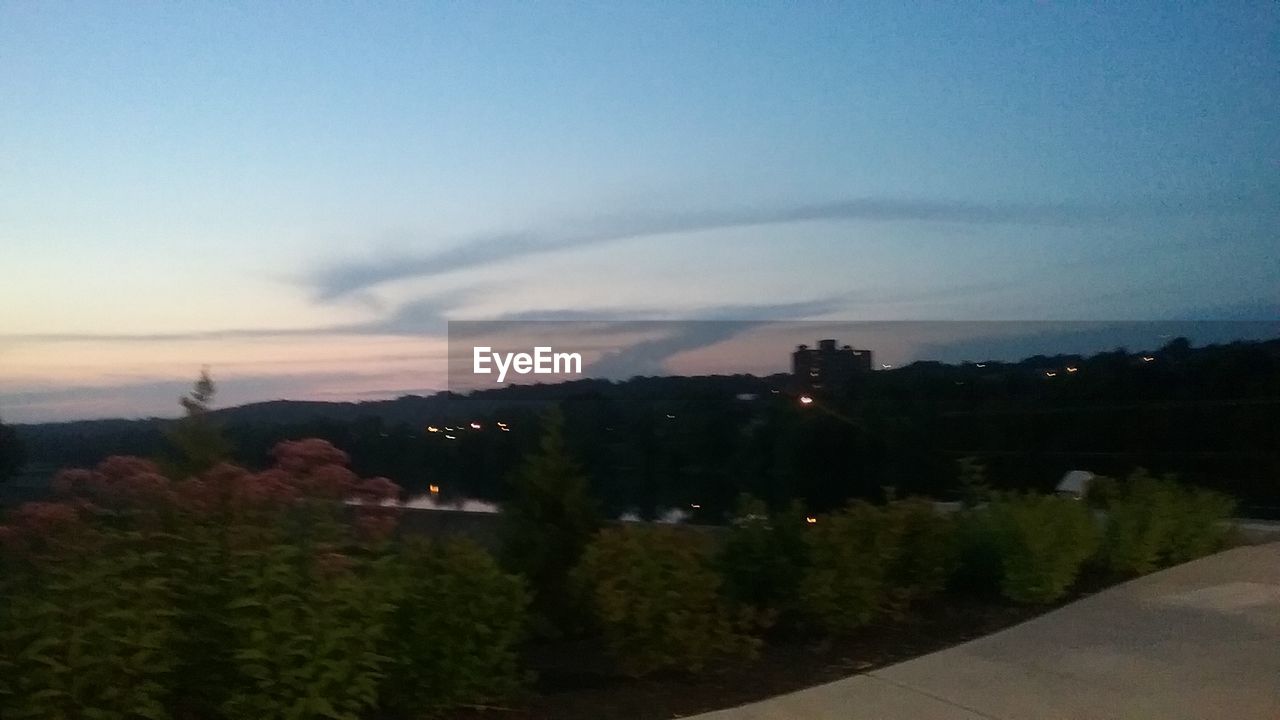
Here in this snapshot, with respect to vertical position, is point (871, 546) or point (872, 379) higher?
point (872, 379)

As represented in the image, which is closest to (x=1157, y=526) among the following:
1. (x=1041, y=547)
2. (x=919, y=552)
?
(x=1041, y=547)

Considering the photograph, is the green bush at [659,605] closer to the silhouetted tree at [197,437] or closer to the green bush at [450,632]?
the green bush at [450,632]

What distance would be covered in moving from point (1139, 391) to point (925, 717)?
12.7 metres

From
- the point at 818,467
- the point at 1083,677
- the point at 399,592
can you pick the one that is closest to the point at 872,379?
the point at 818,467

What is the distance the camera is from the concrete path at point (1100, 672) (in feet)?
20.7

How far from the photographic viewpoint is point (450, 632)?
607cm

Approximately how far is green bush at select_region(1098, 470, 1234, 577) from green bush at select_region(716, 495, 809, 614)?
9.89ft

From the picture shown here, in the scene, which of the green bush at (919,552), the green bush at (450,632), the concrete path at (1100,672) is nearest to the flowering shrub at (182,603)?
the green bush at (450,632)

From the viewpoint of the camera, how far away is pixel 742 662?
7352 millimetres

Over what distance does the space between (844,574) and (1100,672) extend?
5.81ft

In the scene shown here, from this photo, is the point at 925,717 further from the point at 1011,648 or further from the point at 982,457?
the point at 982,457

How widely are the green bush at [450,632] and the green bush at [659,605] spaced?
844 millimetres

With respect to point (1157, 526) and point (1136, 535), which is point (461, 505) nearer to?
point (1136, 535)

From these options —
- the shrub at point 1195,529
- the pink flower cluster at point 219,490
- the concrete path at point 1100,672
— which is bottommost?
the concrete path at point 1100,672
